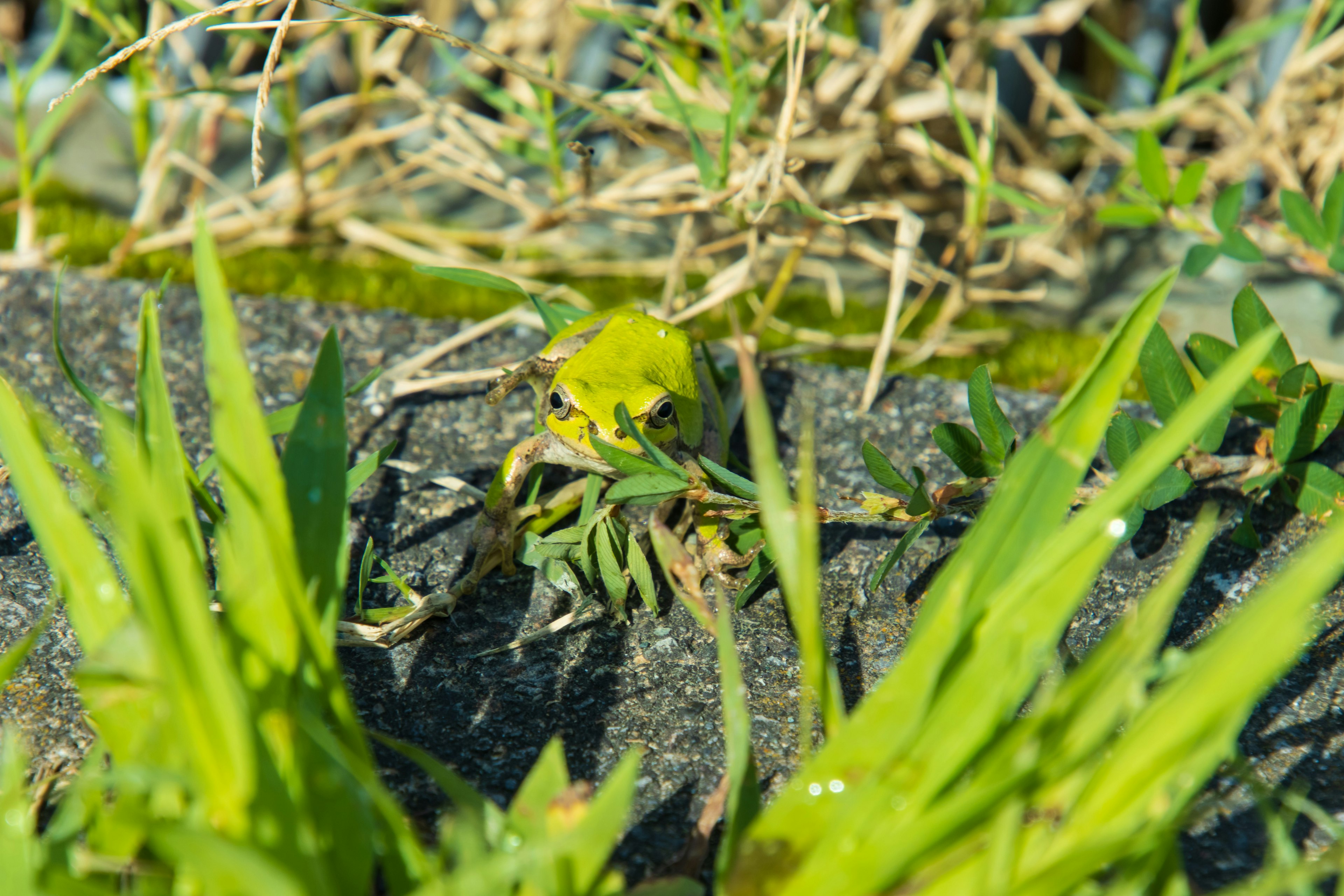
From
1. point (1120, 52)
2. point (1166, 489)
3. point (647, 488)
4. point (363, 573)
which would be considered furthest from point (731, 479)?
point (1120, 52)

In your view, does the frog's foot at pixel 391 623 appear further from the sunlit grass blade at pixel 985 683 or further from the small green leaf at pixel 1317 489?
the small green leaf at pixel 1317 489

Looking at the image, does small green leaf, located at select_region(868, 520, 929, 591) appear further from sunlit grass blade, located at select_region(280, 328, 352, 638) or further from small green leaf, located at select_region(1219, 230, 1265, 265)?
small green leaf, located at select_region(1219, 230, 1265, 265)

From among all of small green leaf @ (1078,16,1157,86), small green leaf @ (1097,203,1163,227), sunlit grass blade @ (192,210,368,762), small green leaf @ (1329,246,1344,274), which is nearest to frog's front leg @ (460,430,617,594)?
sunlit grass blade @ (192,210,368,762)

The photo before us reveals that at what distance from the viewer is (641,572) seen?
5.30 ft

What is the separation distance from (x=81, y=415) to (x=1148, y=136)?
236 centimetres

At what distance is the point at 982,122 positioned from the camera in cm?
315

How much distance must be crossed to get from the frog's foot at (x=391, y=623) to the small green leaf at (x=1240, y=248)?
171 cm

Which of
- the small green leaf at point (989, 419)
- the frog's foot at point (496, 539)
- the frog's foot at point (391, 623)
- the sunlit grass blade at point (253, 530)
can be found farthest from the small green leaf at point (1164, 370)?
the sunlit grass blade at point (253, 530)

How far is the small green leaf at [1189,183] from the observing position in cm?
202

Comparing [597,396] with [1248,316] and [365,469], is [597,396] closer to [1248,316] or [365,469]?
[365,469]

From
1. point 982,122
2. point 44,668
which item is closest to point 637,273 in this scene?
point 982,122

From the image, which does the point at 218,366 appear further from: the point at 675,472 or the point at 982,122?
the point at 982,122

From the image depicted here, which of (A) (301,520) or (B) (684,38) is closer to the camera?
(A) (301,520)

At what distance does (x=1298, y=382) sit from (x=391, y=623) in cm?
164
